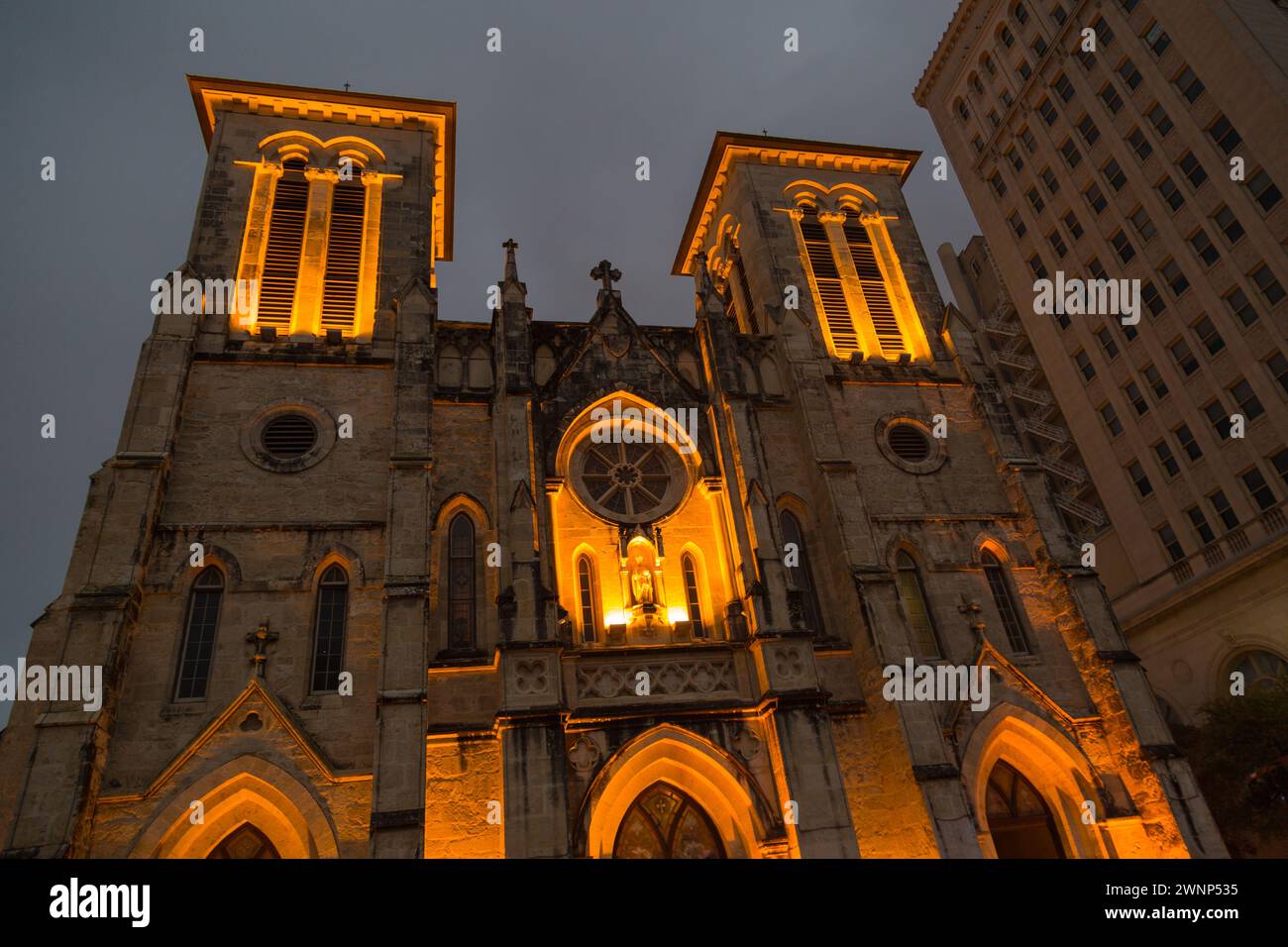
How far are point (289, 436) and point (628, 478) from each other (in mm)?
7953

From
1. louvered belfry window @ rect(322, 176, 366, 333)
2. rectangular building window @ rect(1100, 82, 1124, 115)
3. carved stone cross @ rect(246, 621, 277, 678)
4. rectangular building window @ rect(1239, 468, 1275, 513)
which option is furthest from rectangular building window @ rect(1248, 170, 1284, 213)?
carved stone cross @ rect(246, 621, 277, 678)

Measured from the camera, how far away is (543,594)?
55.3 feet

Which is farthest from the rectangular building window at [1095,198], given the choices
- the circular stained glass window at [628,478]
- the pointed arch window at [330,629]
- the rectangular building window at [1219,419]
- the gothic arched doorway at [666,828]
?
the pointed arch window at [330,629]

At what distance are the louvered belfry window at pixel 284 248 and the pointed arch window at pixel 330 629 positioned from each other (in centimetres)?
767

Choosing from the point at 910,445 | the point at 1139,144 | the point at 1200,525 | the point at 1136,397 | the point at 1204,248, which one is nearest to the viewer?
the point at 910,445

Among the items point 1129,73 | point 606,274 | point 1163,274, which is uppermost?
point 1129,73

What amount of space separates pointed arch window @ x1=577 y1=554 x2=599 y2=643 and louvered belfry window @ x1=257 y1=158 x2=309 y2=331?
394 inches

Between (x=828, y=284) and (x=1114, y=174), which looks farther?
(x=1114, y=174)

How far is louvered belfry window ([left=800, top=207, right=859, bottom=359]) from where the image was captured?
971 inches

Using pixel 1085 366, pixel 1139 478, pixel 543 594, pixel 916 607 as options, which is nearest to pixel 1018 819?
pixel 916 607

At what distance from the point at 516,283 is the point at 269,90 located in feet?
35.3

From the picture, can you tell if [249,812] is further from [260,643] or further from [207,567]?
[207,567]
